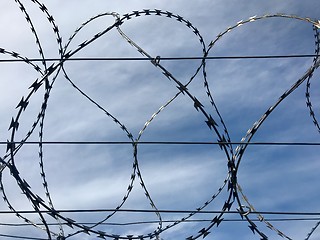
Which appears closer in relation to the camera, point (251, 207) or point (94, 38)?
point (251, 207)

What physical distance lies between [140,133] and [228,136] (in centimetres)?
144

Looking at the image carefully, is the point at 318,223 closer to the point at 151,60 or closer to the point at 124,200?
the point at 124,200

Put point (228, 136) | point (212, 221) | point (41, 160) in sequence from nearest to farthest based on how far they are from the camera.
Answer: point (212, 221)
point (228, 136)
point (41, 160)

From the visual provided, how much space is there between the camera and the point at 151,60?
498 cm

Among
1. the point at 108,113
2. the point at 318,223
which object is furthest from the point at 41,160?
the point at 318,223

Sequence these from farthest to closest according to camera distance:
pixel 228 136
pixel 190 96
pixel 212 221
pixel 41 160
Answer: pixel 41 160 < pixel 228 136 < pixel 212 221 < pixel 190 96

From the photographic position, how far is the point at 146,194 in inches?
255

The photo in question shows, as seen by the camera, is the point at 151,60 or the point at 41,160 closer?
the point at 151,60

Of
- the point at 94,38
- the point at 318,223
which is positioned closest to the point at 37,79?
the point at 94,38

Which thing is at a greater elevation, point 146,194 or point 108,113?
point 108,113

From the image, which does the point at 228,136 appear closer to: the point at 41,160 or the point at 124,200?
the point at 124,200

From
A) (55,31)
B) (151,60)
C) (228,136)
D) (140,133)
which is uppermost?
(55,31)

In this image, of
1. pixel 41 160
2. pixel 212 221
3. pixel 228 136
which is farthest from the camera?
pixel 41 160

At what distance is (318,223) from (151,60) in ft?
9.71
